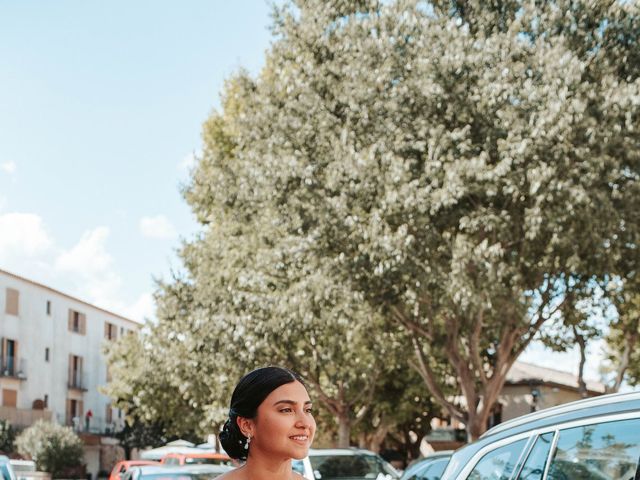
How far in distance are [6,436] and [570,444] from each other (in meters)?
58.7

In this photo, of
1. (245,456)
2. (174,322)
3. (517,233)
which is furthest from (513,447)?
(174,322)

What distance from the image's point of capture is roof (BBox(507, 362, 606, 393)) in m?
57.9

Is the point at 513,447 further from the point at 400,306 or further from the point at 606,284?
the point at 606,284

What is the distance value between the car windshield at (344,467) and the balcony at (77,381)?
187 ft

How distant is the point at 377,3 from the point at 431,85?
3.02 metres

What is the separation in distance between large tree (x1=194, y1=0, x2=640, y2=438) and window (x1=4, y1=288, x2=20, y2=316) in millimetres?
45285

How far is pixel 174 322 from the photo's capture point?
3048cm

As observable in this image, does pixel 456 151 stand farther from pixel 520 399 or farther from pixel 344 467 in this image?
pixel 520 399

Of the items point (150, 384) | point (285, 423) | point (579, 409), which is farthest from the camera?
point (150, 384)

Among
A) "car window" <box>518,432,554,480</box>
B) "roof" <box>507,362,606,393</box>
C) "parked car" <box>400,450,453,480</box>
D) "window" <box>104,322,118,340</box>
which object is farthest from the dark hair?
"window" <box>104,322,118,340</box>

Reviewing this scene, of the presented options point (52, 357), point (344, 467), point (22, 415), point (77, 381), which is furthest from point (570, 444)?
point (77, 381)

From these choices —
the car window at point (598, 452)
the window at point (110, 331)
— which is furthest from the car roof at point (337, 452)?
the window at point (110, 331)

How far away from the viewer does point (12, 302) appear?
65562 millimetres

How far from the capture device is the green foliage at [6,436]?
59094 millimetres
